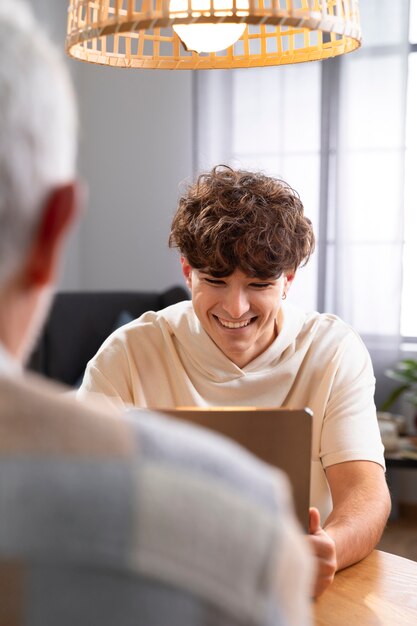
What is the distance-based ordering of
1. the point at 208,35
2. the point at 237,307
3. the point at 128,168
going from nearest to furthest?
1. the point at 208,35
2. the point at 237,307
3. the point at 128,168

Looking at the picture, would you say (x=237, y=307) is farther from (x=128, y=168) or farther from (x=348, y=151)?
Answer: (x=128, y=168)

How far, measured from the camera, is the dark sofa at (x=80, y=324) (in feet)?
13.0

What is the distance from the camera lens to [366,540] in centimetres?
149

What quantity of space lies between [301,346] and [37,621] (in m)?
1.44

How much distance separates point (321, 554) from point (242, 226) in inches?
27.8

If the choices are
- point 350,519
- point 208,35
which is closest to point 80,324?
point 350,519

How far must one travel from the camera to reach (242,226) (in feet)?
5.70

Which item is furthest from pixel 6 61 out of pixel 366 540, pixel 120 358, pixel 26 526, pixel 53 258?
pixel 120 358

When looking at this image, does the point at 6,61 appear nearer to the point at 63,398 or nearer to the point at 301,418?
the point at 63,398

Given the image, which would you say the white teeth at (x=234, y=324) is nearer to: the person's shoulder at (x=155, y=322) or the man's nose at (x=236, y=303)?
the man's nose at (x=236, y=303)

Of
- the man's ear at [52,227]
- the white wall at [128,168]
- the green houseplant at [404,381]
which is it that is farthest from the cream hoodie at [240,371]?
the white wall at [128,168]

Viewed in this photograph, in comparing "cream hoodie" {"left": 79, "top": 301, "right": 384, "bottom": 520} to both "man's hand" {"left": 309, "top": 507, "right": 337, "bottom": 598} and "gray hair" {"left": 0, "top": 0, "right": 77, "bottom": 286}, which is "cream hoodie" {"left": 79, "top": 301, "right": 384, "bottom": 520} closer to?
"man's hand" {"left": 309, "top": 507, "right": 337, "bottom": 598}

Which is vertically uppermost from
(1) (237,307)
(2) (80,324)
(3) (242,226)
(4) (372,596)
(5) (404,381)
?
(3) (242,226)

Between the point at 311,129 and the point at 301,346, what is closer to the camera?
the point at 301,346
